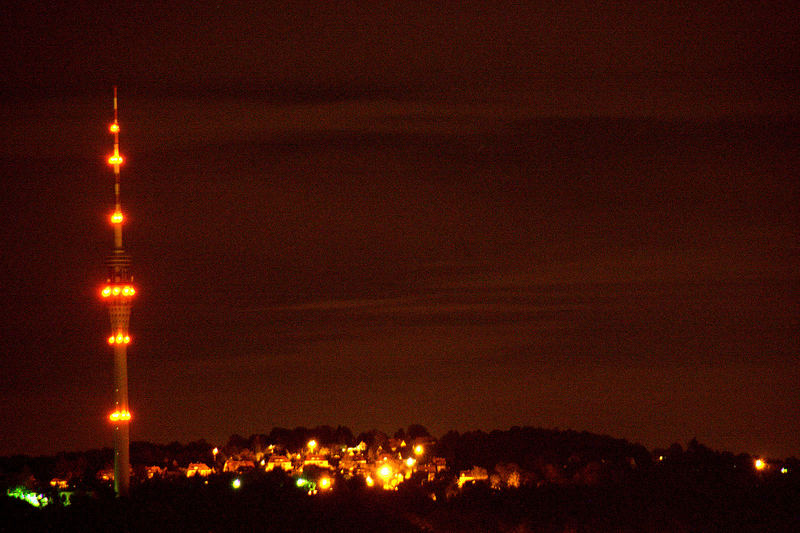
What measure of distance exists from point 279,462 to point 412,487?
14376 mm

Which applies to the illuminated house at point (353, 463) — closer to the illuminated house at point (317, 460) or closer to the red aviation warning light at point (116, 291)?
the illuminated house at point (317, 460)

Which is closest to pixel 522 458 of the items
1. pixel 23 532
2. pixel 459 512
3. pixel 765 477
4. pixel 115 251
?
pixel 765 477

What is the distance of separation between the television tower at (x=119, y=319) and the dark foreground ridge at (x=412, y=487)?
2.33m

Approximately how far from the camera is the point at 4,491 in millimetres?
70438

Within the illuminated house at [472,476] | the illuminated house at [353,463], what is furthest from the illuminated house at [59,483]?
the illuminated house at [472,476]

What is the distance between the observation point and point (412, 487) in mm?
76938

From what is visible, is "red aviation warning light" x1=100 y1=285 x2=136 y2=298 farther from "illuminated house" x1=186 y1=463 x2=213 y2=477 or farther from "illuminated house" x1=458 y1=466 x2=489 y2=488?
"illuminated house" x1=458 y1=466 x2=489 y2=488

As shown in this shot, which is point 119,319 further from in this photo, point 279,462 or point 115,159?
point 279,462

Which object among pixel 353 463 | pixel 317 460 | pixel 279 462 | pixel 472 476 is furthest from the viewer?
pixel 317 460

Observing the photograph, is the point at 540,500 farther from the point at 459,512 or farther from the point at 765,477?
the point at 765,477

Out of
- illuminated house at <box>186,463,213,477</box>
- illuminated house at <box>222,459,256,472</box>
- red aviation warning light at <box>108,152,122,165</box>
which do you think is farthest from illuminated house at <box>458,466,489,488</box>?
red aviation warning light at <box>108,152,122,165</box>

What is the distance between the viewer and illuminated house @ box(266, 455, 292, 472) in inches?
3396

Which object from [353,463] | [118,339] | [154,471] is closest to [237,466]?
[154,471]

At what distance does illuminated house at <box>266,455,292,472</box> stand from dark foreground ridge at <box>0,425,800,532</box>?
27cm
